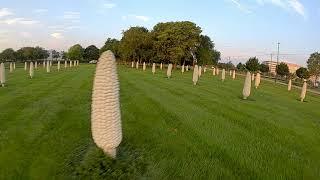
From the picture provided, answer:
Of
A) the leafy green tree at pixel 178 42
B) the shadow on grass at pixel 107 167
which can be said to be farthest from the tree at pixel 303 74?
the shadow on grass at pixel 107 167

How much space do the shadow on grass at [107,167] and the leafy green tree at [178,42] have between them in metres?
100

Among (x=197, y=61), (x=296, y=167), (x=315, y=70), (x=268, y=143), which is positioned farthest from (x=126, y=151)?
(x=315, y=70)

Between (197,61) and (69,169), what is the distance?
11182 cm

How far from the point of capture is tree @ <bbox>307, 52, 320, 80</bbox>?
168 m

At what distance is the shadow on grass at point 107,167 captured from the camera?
1068cm

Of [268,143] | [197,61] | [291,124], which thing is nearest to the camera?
[268,143]

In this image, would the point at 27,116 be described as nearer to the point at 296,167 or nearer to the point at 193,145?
the point at 193,145

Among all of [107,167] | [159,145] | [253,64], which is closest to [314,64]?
[253,64]

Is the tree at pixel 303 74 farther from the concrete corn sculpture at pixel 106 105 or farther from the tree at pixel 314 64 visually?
the concrete corn sculpture at pixel 106 105

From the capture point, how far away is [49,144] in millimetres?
13656

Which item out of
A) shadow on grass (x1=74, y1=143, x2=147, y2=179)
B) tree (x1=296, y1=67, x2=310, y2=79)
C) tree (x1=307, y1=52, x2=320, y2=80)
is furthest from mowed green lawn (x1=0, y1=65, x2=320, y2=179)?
tree (x1=307, y1=52, x2=320, y2=80)

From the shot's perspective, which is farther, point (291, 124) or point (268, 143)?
point (291, 124)

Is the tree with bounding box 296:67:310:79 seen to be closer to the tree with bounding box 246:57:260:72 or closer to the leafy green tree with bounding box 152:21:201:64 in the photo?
the tree with bounding box 246:57:260:72

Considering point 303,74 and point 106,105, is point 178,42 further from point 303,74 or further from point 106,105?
point 106,105
